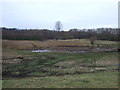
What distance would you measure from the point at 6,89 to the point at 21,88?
1.89 feet

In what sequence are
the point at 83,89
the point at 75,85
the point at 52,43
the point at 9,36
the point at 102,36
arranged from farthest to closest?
the point at 102,36 < the point at 9,36 < the point at 52,43 < the point at 75,85 < the point at 83,89

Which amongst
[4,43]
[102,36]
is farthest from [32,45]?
[102,36]

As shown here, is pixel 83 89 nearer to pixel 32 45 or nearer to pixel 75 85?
pixel 75 85

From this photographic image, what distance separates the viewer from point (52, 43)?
2288 inches

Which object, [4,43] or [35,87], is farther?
[4,43]

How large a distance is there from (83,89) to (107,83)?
167 cm

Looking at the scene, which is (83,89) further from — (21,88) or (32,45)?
(32,45)

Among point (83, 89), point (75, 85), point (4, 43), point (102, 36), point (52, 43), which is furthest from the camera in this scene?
point (102, 36)

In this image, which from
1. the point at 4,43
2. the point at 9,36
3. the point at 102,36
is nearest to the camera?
the point at 4,43

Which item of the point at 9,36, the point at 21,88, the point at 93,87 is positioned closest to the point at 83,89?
the point at 93,87

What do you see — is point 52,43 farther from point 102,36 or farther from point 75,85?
point 75,85

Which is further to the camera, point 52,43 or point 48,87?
point 52,43

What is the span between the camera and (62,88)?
9.57 meters

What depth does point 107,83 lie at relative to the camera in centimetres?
1066
